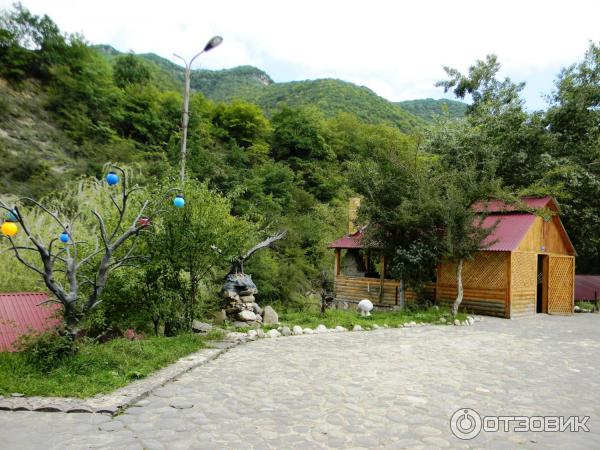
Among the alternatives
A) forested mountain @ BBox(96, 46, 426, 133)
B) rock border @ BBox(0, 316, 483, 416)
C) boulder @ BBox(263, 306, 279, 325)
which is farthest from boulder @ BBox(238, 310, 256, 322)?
forested mountain @ BBox(96, 46, 426, 133)

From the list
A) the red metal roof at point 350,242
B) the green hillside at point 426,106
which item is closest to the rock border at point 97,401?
the red metal roof at point 350,242

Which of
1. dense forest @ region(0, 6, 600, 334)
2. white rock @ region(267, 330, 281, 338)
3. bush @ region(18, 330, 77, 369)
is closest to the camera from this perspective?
bush @ region(18, 330, 77, 369)

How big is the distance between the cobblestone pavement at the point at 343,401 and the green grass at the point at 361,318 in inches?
68.7

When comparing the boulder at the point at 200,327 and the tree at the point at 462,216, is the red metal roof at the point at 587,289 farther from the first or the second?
the boulder at the point at 200,327

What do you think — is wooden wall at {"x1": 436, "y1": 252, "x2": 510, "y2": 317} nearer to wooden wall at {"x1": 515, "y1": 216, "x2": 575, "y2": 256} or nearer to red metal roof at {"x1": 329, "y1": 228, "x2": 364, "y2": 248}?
wooden wall at {"x1": 515, "y1": 216, "x2": 575, "y2": 256}

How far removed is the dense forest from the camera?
14.2m

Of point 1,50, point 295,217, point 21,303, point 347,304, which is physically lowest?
point 347,304

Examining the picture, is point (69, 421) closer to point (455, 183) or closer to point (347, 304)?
point (455, 183)

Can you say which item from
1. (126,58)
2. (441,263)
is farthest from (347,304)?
(126,58)

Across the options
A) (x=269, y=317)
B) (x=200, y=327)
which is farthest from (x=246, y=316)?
(x=200, y=327)

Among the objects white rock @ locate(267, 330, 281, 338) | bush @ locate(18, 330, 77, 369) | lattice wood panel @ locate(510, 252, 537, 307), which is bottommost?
white rock @ locate(267, 330, 281, 338)

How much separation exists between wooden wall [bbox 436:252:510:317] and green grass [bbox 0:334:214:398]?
394 inches

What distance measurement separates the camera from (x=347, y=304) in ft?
54.1

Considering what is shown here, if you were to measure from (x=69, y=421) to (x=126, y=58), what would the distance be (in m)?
29.8
